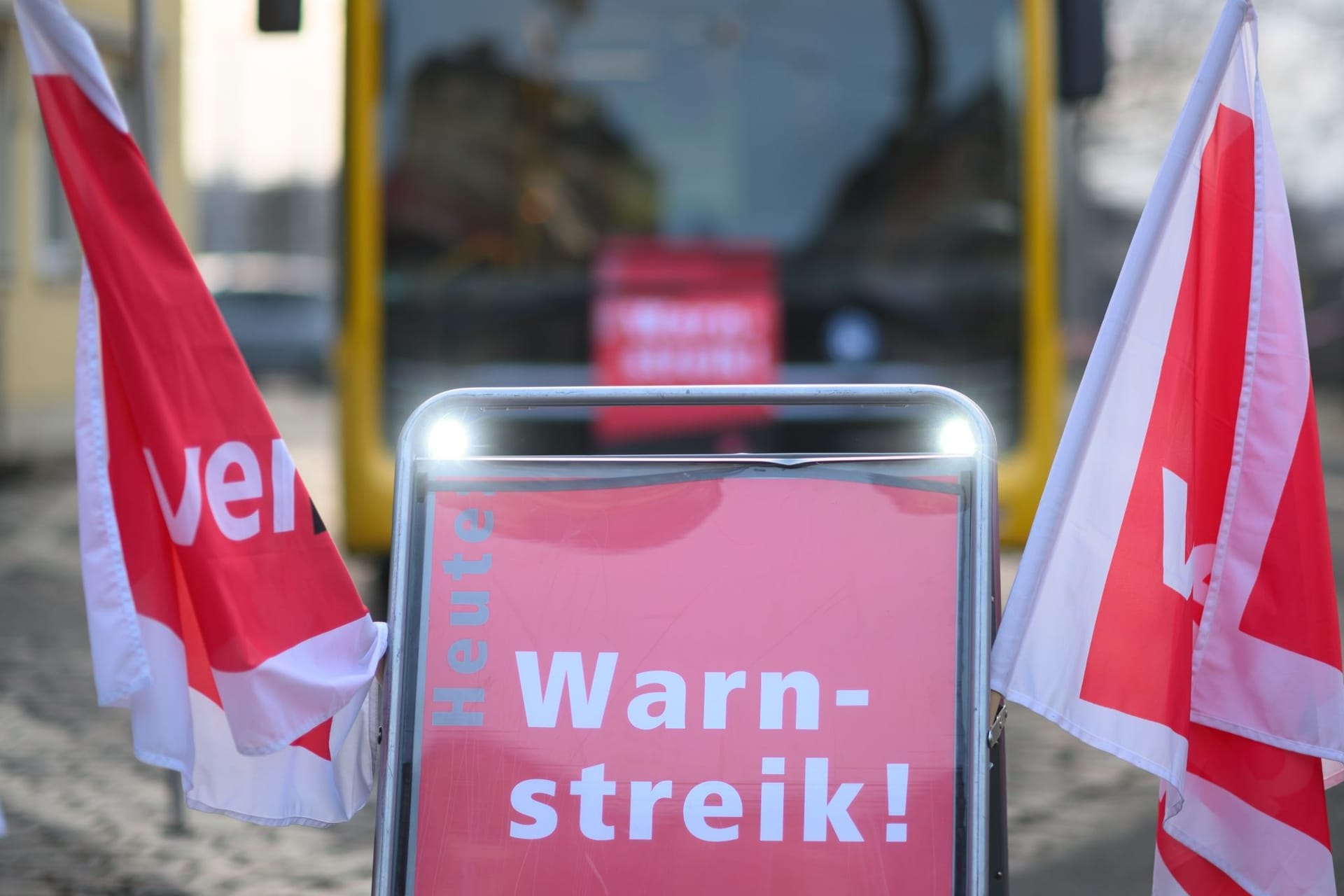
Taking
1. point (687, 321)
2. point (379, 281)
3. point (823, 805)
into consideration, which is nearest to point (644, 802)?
point (823, 805)

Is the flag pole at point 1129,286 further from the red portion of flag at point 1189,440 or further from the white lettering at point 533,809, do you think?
the white lettering at point 533,809

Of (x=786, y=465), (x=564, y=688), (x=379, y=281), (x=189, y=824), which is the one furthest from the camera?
(x=379, y=281)

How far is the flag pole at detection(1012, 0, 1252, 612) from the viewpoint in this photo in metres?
3.10

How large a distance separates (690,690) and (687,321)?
3.90 m

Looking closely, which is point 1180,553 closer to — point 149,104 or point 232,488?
point 232,488

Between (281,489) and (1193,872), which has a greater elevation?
(281,489)

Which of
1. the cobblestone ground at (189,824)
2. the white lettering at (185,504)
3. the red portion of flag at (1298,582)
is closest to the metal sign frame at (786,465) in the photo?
the white lettering at (185,504)

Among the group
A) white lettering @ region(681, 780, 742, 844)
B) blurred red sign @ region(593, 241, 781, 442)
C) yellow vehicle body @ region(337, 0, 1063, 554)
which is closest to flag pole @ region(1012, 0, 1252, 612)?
white lettering @ region(681, 780, 742, 844)

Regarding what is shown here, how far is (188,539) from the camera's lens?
124 inches

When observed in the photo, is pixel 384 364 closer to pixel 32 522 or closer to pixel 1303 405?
pixel 1303 405

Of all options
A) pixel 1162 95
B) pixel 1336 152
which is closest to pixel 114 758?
pixel 1162 95

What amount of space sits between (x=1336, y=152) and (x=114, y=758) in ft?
90.3

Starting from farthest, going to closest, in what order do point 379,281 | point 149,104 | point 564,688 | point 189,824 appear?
point 379,281, point 189,824, point 149,104, point 564,688

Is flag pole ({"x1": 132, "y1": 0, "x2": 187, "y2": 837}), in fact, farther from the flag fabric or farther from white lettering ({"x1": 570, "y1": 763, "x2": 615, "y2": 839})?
white lettering ({"x1": 570, "y1": 763, "x2": 615, "y2": 839})
